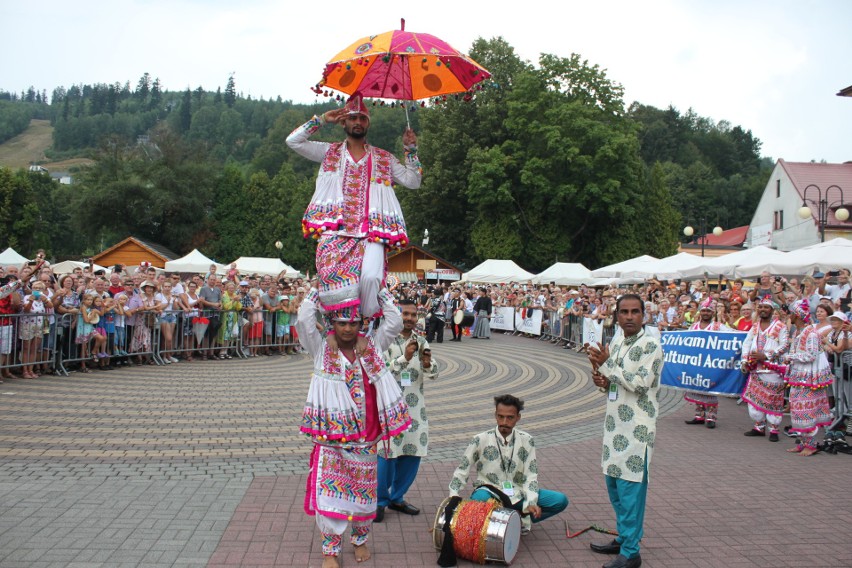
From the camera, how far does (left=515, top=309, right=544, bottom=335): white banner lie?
26.9 meters

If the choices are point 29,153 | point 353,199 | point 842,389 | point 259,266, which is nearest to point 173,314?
point 353,199

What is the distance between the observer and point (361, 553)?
4.67 meters

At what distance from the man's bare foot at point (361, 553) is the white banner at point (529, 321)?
22466 millimetres

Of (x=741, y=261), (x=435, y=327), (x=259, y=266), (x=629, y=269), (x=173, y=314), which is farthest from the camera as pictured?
(x=259, y=266)

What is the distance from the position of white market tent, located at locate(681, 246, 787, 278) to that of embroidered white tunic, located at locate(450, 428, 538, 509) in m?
13.2

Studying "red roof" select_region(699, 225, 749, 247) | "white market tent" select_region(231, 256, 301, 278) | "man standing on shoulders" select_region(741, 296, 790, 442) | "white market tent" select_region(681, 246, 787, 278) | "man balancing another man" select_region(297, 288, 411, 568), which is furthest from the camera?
"red roof" select_region(699, 225, 749, 247)

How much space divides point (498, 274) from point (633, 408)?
90.9 feet

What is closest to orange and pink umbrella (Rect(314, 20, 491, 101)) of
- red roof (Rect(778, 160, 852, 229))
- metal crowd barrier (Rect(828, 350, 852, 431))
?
metal crowd barrier (Rect(828, 350, 852, 431))

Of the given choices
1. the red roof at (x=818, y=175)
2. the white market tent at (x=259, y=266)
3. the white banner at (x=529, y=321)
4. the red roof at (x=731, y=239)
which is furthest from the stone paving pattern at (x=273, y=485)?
the red roof at (x=731, y=239)

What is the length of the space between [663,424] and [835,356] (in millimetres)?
2433

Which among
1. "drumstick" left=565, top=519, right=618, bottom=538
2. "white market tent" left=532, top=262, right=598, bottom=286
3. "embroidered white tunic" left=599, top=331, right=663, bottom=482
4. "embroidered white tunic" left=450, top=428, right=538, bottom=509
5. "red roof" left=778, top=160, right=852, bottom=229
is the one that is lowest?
"drumstick" left=565, top=519, right=618, bottom=538

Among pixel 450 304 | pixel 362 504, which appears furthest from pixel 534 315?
pixel 362 504

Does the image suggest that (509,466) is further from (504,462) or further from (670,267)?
(670,267)

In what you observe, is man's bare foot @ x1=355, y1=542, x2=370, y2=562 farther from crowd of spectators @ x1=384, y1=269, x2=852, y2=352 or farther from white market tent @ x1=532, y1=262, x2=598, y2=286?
white market tent @ x1=532, y1=262, x2=598, y2=286
